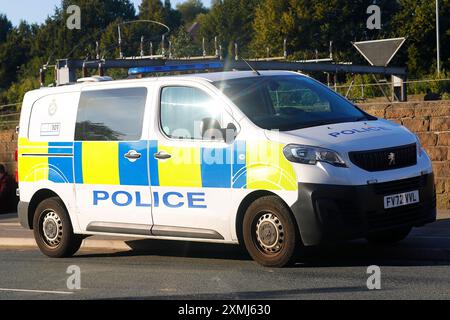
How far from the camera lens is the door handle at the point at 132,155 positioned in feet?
31.9

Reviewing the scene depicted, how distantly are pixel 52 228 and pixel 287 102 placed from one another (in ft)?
10.9

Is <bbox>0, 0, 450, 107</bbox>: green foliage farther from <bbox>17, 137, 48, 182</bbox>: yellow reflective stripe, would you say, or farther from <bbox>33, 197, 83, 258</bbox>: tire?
<bbox>33, 197, 83, 258</bbox>: tire

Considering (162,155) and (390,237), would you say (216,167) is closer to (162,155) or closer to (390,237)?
(162,155)

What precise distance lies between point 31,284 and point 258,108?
2.88 m

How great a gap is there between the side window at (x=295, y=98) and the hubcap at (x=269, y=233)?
129 cm

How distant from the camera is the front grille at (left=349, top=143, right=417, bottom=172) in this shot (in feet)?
27.8

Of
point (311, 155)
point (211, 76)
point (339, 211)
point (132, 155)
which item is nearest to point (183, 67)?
point (211, 76)

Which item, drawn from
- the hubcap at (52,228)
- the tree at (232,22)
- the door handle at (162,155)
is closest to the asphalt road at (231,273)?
the hubcap at (52,228)

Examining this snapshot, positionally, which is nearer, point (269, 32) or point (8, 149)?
point (8, 149)

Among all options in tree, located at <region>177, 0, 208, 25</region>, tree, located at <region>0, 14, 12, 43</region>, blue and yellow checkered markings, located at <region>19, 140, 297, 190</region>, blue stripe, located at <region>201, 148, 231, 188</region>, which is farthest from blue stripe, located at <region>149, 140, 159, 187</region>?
tree, located at <region>177, 0, 208, 25</region>

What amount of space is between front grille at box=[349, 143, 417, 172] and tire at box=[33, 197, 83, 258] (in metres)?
3.83

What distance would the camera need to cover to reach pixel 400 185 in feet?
28.6

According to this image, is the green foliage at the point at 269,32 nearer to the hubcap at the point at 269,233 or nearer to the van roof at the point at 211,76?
the van roof at the point at 211,76
